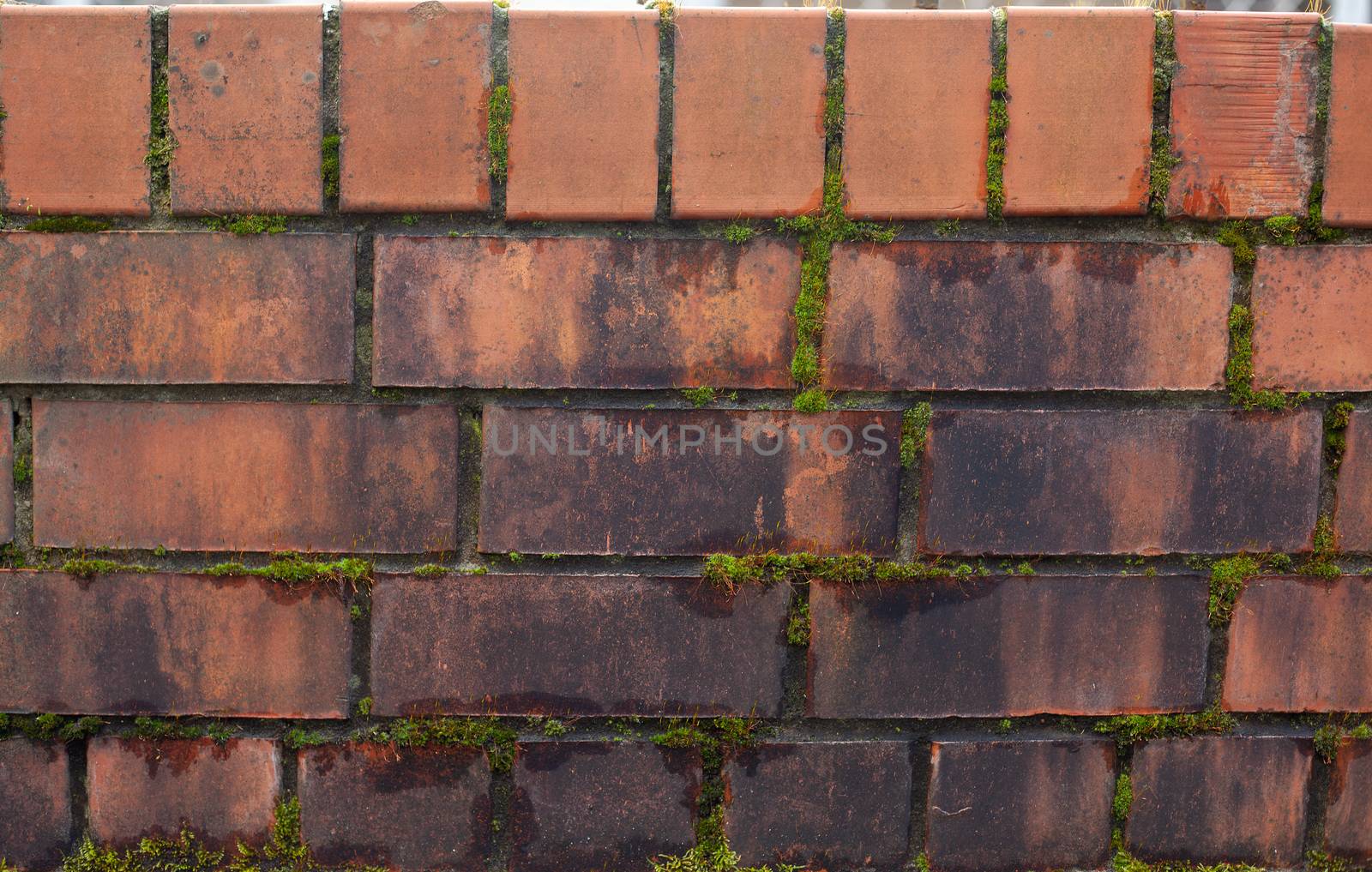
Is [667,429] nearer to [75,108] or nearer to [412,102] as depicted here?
[412,102]

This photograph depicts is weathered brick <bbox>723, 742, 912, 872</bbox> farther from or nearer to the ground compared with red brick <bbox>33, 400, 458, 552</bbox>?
nearer to the ground

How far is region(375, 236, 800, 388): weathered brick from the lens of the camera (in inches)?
37.3

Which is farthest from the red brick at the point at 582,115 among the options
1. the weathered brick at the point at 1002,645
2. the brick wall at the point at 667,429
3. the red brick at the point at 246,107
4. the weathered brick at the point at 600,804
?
the weathered brick at the point at 600,804

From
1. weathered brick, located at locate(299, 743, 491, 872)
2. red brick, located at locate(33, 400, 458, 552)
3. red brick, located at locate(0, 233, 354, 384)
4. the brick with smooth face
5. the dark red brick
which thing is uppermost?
the brick with smooth face

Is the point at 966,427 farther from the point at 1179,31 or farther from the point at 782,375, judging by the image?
the point at 1179,31

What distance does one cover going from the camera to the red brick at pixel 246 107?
0.93 meters

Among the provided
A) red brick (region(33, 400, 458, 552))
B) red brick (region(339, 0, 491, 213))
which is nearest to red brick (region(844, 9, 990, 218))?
red brick (region(339, 0, 491, 213))

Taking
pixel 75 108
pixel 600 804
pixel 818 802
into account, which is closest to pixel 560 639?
pixel 600 804

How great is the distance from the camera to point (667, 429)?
3.15ft

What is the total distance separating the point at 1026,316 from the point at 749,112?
1.29 ft

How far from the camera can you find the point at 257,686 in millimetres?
978

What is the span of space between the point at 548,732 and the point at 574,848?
15cm

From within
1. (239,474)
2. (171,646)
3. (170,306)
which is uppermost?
(170,306)

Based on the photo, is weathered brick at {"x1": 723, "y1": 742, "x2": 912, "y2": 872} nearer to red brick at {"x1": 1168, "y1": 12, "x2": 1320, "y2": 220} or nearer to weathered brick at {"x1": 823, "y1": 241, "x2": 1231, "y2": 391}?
weathered brick at {"x1": 823, "y1": 241, "x2": 1231, "y2": 391}
